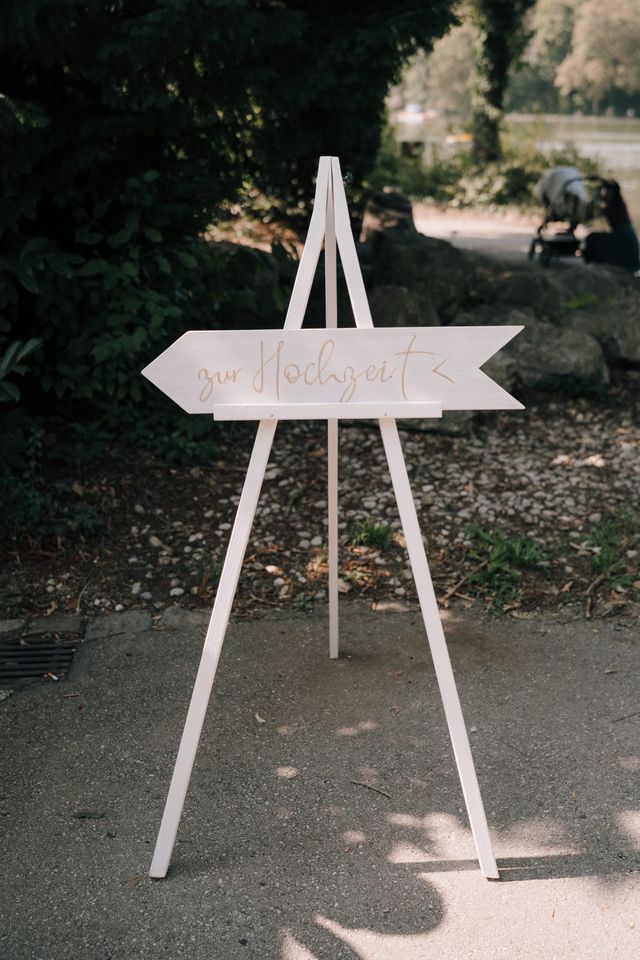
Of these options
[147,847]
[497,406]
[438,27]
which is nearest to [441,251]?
[438,27]

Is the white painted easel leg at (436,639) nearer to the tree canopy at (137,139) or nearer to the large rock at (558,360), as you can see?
the tree canopy at (137,139)

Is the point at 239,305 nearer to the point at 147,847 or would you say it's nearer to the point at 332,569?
the point at 332,569

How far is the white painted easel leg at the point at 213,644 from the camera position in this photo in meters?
2.64

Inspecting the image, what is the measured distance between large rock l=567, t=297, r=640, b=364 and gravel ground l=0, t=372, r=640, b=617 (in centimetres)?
103

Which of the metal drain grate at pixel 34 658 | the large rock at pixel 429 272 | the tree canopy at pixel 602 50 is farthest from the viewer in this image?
the tree canopy at pixel 602 50

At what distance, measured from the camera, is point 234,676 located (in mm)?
3719

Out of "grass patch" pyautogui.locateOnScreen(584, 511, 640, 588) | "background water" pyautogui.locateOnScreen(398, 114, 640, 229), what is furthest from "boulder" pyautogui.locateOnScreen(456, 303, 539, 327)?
"background water" pyautogui.locateOnScreen(398, 114, 640, 229)

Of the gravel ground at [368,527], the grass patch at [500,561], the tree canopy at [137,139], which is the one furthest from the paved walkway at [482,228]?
the grass patch at [500,561]

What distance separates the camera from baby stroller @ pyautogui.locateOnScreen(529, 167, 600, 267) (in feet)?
31.7

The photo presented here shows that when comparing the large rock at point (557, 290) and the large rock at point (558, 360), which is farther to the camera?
the large rock at point (557, 290)

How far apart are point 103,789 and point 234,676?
779 mm

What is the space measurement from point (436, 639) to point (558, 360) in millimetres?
4230

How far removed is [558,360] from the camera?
650cm

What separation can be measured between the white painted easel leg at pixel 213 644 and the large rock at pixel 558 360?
13.8ft
